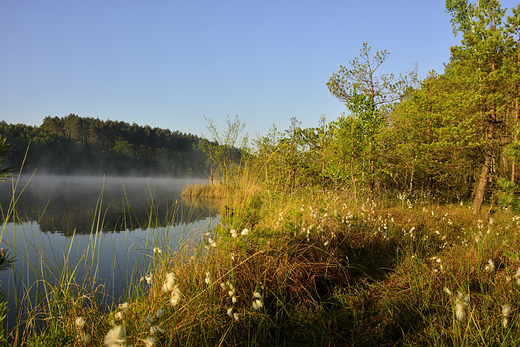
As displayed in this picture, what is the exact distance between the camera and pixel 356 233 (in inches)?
183

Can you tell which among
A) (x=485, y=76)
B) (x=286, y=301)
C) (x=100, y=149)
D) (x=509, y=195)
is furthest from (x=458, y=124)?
(x=100, y=149)

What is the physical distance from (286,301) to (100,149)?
59.0 m

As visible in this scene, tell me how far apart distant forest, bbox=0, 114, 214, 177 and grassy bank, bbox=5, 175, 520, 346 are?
3815 cm

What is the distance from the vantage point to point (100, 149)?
5356cm

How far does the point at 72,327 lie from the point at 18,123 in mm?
52971

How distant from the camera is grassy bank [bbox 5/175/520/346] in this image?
1.86 meters

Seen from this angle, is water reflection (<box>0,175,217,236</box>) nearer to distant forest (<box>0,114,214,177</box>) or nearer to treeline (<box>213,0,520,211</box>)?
treeline (<box>213,0,520,211</box>)

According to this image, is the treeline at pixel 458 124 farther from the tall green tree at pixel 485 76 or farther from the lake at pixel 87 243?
the lake at pixel 87 243

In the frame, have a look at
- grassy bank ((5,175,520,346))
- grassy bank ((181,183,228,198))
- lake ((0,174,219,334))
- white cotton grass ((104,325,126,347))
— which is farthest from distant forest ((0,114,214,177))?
white cotton grass ((104,325,126,347))

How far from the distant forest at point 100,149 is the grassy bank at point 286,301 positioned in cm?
3815

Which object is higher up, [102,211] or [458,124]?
[458,124]

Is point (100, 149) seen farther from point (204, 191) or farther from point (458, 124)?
point (458, 124)

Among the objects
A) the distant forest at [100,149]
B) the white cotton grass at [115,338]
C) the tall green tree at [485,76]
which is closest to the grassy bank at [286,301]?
the white cotton grass at [115,338]

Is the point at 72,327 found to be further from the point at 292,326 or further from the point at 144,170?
the point at 144,170
